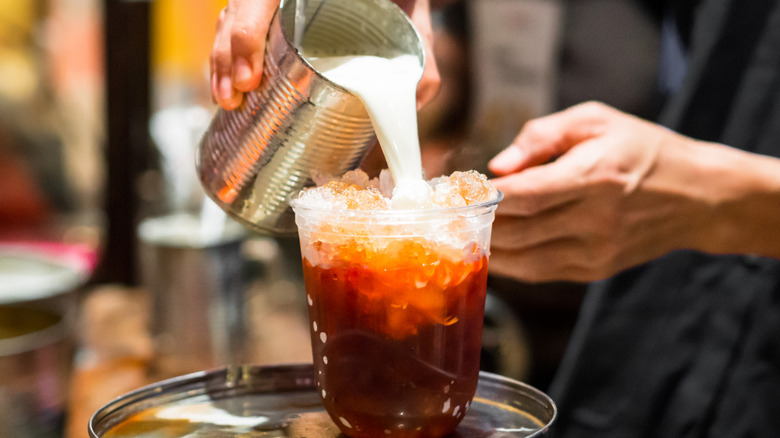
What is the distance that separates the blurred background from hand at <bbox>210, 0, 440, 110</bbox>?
3.74ft

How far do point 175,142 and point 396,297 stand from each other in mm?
2019

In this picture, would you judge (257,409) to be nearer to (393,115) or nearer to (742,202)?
(393,115)

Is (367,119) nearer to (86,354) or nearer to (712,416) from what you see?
(712,416)

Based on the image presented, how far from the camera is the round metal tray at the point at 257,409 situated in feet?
2.98

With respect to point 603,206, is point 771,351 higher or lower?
lower

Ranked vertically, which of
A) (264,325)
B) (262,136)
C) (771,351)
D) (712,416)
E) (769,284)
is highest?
(262,136)

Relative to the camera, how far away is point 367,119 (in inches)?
37.8

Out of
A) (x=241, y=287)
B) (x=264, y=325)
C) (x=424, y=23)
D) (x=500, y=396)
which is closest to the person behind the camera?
(x=500, y=396)

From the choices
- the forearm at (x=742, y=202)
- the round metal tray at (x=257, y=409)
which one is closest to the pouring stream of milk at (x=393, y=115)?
the round metal tray at (x=257, y=409)

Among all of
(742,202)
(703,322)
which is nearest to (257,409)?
(742,202)

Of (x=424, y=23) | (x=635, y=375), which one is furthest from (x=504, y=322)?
(x=424, y=23)

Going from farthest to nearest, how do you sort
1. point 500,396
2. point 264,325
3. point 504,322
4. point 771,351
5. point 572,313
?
point 572,313 → point 504,322 → point 264,325 → point 771,351 → point 500,396

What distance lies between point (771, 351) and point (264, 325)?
62.1 inches

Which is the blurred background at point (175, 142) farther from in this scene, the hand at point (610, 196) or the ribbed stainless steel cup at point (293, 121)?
the ribbed stainless steel cup at point (293, 121)
